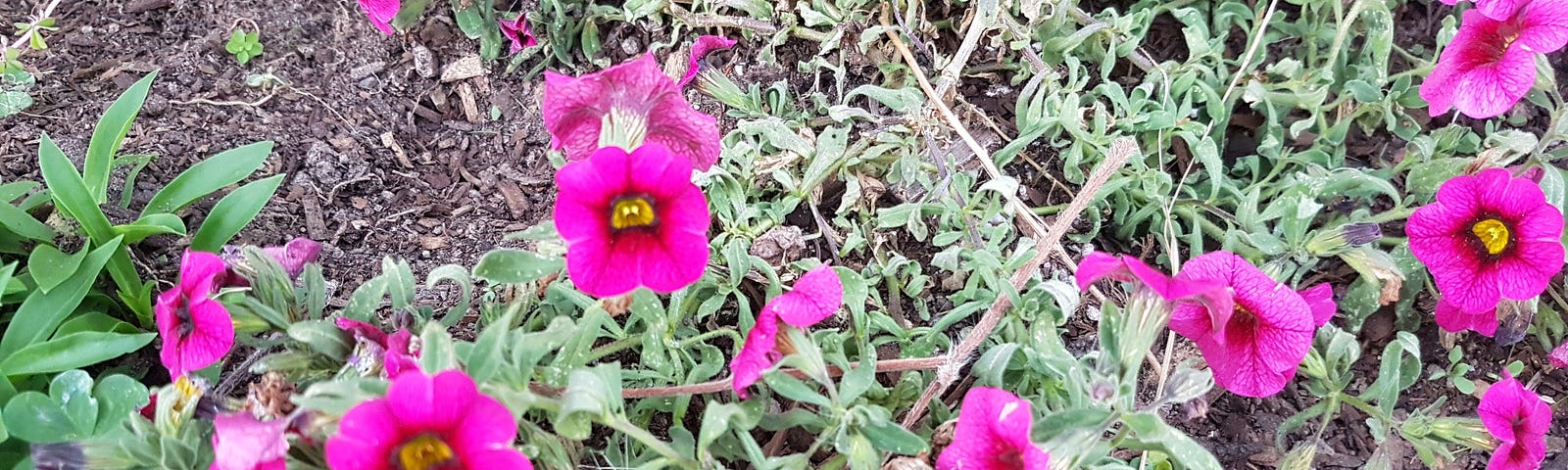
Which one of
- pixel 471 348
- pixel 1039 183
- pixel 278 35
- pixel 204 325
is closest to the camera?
pixel 471 348

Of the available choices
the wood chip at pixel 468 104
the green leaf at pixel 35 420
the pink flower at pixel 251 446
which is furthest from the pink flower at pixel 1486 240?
the green leaf at pixel 35 420

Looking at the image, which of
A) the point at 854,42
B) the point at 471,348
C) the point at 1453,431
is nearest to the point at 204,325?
the point at 471,348

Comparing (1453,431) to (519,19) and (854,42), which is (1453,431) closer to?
(854,42)

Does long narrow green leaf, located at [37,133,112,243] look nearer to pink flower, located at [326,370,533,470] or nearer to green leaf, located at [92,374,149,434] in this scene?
green leaf, located at [92,374,149,434]

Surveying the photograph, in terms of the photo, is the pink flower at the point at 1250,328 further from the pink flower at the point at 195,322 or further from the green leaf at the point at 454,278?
the pink flower at the point at 195,322

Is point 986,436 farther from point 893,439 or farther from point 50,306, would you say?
point 50,306

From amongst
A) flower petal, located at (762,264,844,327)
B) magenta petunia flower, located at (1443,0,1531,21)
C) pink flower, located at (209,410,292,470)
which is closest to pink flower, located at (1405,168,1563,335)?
magenta petunia flower, located at (1443,0,1531,21)
